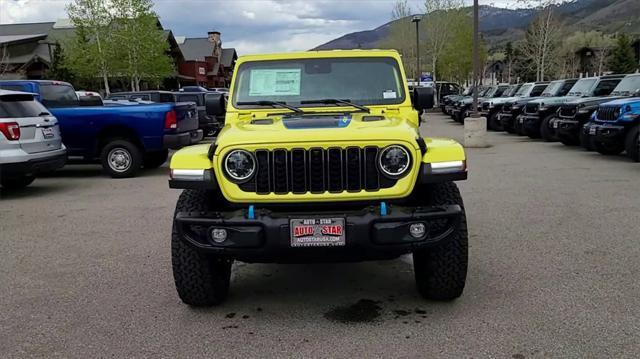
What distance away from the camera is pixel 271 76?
17.3 ft

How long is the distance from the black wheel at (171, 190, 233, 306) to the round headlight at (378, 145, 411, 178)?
49.2 inches

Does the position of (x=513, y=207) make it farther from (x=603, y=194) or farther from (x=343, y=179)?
(x=343, y=179)

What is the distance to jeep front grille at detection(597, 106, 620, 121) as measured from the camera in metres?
11.5

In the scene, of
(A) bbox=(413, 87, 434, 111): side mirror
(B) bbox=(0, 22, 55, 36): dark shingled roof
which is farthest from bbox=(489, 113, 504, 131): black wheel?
(B) bbox=(0, 22, 55, 36): dark shingled roof

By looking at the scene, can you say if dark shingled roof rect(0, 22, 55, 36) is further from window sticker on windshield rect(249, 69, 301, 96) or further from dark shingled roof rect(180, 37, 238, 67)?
window sticker on windshield rect(249, 69, 301, 96)

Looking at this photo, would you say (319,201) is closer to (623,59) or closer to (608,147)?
(608,147)

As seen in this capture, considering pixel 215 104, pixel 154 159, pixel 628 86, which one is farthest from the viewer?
pixel 628 86

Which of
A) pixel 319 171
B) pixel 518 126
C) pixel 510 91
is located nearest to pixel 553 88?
pixel 518 126

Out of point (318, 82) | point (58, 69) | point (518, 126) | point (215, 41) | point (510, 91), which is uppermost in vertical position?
point (215, 41)

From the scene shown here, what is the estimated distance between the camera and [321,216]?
374cm

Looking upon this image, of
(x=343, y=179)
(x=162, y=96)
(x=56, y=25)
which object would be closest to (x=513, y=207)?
(x=343, y=179)

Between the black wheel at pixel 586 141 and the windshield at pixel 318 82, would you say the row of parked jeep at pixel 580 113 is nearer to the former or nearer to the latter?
the black wheel at pixel 586 141

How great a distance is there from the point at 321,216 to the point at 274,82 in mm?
1912

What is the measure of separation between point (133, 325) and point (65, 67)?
36296mm
